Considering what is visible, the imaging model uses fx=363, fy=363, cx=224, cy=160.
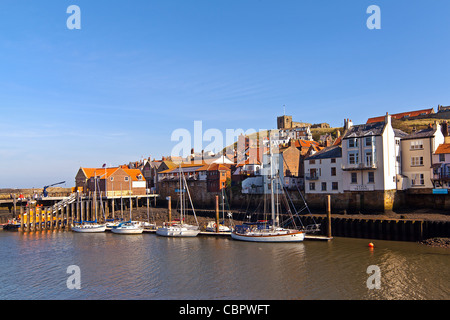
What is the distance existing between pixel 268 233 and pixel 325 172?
1789 centimetres

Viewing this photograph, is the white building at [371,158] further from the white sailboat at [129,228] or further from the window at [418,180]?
the white sailboat at [129,228]

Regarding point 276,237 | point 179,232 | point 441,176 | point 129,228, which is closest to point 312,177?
point 441,176

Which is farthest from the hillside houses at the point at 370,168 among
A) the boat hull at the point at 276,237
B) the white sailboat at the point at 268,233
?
the boat hull at the point at 276,237

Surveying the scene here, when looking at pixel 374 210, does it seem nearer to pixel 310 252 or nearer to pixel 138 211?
pixel 310 252

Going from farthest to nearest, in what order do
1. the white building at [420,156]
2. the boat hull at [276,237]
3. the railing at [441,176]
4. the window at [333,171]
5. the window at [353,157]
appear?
the window at [333,171]
the window at [353,157]
the white building at [420,156]
the railing at [441,176]
the boat hull at [276,237]

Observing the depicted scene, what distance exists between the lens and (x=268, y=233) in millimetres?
44312

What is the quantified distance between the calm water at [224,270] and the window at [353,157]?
13.8 meters

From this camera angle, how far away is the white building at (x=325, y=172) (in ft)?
182

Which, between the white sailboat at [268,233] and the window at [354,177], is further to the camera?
the window at [354,177]

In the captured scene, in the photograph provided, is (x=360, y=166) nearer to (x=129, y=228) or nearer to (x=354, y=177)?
(x=354, y=177)

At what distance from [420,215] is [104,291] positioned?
38.5 meters

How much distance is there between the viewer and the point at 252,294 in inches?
1006

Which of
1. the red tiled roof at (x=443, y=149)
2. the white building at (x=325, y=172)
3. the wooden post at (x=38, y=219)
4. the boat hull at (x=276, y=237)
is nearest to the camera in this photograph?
the boat hull at (x=276, y=237)

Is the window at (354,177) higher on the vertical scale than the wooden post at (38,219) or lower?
higher
